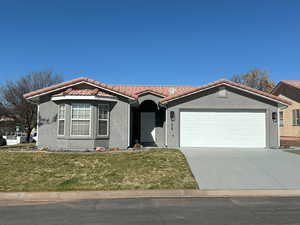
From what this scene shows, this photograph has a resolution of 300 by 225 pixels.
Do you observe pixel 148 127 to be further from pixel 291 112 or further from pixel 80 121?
pixel 291 112

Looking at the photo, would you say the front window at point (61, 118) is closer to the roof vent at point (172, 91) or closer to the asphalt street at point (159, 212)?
the asphalt street at point (159, 212)

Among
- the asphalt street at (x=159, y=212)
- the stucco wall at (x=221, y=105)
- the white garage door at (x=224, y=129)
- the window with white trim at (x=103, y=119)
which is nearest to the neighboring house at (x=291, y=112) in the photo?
the stucco wall at (x=221, y=105)

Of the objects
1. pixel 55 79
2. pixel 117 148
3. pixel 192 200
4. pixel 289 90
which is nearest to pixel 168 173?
pixel 192 200

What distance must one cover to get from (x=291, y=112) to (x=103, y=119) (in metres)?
15.6

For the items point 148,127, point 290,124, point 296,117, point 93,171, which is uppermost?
point 296,117

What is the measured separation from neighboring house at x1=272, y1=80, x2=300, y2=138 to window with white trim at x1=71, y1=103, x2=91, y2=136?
51.4 feet

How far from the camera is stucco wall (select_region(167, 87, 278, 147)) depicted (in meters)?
14.1

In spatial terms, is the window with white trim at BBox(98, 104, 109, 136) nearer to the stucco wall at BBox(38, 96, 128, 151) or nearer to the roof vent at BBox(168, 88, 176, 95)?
the stucco wall at BBox(38, 96, 128, 151)

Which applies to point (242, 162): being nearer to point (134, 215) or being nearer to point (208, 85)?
point (208, 85)

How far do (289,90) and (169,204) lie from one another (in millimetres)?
19065

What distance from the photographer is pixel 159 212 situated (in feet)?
17.9

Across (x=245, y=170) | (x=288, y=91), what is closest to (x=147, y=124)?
(x=245, y=170)

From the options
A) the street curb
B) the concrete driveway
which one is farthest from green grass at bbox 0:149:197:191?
the concrete driveway

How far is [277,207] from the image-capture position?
5.79 metres
